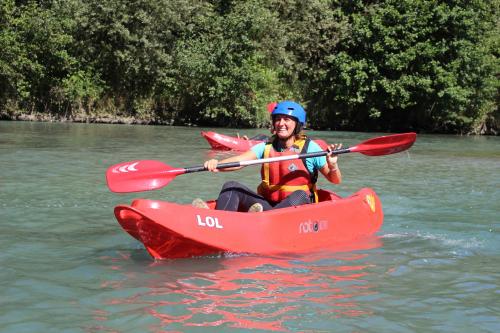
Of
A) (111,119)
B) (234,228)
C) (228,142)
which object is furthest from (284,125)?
(111,119)

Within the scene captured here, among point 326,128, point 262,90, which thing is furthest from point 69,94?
point 326,128

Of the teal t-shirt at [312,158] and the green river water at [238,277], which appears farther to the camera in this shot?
the teal t-shirt at [312,158]

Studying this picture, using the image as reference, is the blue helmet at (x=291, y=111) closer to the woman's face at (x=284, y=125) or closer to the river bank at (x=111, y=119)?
the woman's face at (x=284, y=125)

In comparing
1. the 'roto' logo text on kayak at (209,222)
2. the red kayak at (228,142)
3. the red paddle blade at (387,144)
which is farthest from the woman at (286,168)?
the red kayak at (228,142)

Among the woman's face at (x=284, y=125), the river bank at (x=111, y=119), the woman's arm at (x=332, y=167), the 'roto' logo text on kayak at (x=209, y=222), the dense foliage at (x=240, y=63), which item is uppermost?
the dense foliage at (x=240, y=63)

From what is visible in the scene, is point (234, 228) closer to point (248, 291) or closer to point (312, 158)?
point (248, 291)

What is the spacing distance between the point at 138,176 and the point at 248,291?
167 cm

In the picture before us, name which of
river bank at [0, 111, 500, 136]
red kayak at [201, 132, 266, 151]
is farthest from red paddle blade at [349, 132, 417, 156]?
river bank at [0, 111, 500, 136]

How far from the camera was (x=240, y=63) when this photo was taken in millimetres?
25406

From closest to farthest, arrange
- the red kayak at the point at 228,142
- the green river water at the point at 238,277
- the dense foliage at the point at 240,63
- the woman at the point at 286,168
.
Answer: the green river water at the point at 238,277
the woman at the point at 286,168
the red kayak at the point at 228,142
the dense foliage at the point at 240,63

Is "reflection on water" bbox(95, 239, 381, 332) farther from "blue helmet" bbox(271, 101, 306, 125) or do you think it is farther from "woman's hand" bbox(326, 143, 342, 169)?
"blue helmet" bbox(271, 101, 306, 125)

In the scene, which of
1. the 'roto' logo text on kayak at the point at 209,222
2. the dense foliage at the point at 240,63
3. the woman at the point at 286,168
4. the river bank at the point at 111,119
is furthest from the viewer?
the river bank at the point at 111,119

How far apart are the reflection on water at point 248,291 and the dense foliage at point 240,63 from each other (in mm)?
20671

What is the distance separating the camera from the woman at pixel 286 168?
16.9 ft
